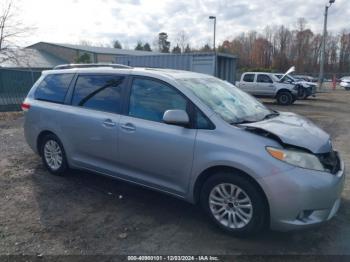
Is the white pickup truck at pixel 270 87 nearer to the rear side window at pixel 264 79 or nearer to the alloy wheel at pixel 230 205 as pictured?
the rear side window at pixel 264 79

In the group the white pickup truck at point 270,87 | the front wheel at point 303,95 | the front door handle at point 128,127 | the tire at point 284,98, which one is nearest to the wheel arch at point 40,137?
the front door handle at point 128,127

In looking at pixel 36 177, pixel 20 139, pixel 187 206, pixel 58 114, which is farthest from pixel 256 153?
pixel 20 139

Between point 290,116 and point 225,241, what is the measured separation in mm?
1954

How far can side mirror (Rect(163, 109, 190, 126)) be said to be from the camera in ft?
11.5

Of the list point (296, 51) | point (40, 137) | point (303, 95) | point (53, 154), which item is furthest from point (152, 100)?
point (296, 51)

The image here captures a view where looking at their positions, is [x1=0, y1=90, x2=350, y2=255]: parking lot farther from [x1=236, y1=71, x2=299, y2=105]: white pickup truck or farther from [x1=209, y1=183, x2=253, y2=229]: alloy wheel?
Result: [x1=236, y1=71, x2=299, y2=105]: white pickup truck

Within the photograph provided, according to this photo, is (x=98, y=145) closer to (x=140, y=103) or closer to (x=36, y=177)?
(x=140, y=103)

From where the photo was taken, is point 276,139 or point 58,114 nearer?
point 276,139

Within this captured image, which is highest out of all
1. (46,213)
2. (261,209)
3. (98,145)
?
(98,145)

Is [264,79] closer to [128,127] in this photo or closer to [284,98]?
[284,98]

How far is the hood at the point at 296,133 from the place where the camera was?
3.28m

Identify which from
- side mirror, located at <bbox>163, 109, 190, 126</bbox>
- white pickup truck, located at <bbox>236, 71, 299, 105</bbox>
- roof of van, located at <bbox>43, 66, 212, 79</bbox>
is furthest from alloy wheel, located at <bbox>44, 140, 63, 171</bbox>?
white pickup truck, located at <bbox>236, 71, 299, 105</bbox>

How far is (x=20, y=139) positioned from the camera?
8.22 m

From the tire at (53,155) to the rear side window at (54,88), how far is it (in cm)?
61
